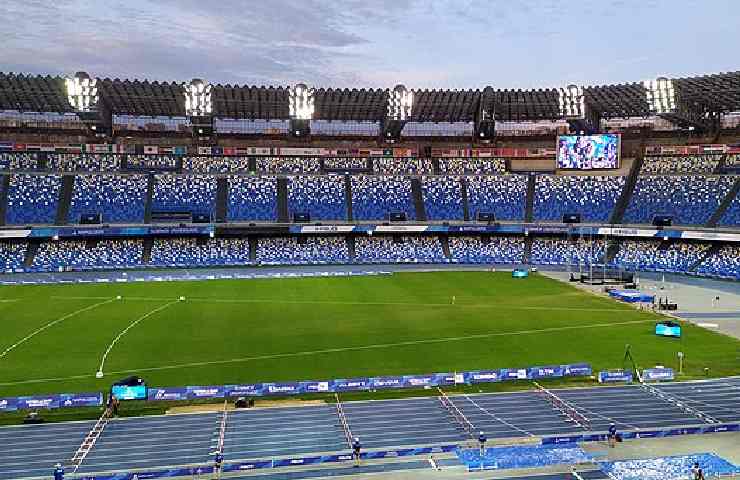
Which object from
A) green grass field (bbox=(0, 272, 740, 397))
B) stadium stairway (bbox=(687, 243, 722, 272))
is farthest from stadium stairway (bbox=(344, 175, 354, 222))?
stadium stairway (bbox=(687, 243, 722, 272))

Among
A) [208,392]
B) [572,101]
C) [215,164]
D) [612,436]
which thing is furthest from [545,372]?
[215,164]

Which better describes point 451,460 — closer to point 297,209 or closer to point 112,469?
point 112,469

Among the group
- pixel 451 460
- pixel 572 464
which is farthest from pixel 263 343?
pixel 572 464

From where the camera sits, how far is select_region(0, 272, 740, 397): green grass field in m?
32.8

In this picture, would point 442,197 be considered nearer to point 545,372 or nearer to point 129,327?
point 129,327

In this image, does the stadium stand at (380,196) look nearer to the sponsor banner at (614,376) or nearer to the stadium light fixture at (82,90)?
the stadium light fixture at (82,90)

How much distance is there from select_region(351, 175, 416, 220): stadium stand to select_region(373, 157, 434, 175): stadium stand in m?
1.57

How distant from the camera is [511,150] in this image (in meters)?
91.8

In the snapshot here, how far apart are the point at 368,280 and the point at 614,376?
35.3 m

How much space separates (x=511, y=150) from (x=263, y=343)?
2464 inches

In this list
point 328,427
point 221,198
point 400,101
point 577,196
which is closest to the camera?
point 328,427

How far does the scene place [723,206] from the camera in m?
71.9

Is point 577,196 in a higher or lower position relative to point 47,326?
higher

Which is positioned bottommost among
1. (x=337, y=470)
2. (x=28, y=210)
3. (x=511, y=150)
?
(x=337, y=470)
